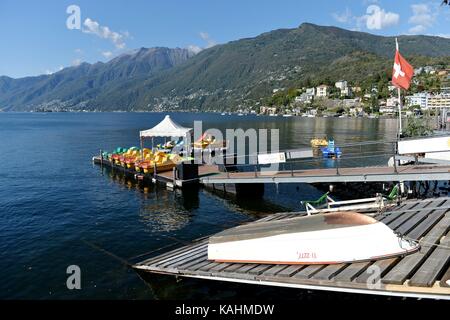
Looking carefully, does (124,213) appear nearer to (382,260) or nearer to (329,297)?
(329,297)

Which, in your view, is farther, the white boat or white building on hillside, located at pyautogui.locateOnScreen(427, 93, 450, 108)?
white building on hillside, located at pyautogui.locateOnScreen(427, 93, 450, 108)

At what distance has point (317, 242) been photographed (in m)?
11.8

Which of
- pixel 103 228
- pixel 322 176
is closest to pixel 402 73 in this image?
pixel 322 176

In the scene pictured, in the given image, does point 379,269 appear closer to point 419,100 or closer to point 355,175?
point 355,175

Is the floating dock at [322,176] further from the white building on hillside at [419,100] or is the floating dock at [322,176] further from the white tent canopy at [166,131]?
the white building on hillside at [419,100]

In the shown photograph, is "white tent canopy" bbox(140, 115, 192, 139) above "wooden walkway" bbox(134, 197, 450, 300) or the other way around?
above

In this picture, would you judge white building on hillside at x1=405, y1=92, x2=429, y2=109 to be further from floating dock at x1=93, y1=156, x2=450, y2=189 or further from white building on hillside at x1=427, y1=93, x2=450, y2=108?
floating dock at x1=93, y1=156, x2=450, y2=189

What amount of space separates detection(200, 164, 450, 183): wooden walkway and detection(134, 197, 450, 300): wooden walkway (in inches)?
178

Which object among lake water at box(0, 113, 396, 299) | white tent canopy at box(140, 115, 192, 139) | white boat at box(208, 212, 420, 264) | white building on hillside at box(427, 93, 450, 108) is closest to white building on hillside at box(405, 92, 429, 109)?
white building on hillside at box(427, 93, 450, 108)

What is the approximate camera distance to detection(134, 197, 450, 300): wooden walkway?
9.70 meters

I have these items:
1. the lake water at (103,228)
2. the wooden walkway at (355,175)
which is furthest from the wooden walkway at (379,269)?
the wooden walkway at (355,175)

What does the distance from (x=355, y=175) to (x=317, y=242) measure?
40.6 ft
